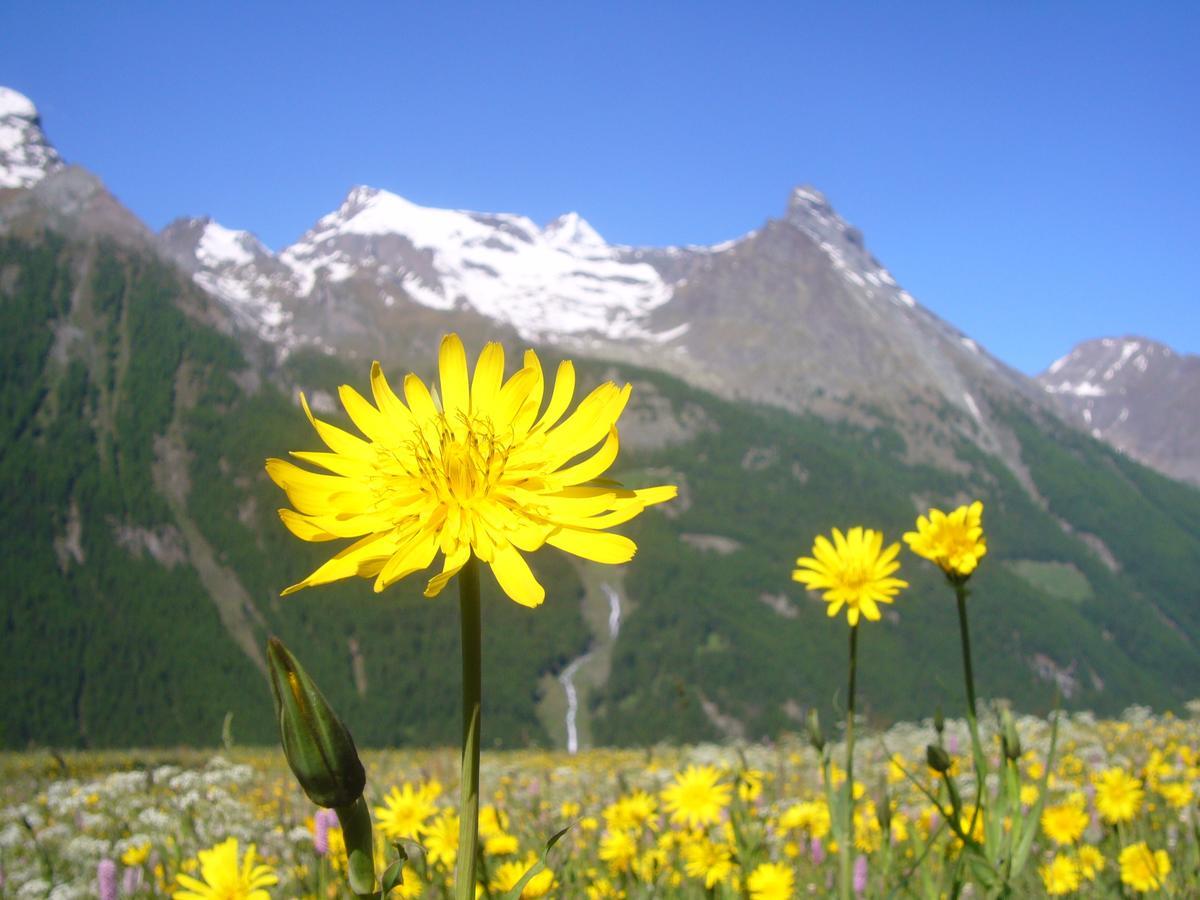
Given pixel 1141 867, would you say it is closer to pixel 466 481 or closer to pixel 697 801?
pixel 697 801

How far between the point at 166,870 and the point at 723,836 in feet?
9.12

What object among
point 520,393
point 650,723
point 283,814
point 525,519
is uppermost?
point 520,393

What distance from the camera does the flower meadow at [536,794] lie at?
1602mm

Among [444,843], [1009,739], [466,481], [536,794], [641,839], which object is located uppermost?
[466,481]

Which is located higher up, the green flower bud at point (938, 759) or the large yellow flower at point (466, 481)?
the large yellow flower at point (466, 481)

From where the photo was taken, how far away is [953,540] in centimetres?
349

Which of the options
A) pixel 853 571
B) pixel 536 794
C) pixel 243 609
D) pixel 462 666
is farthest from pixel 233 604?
pixel 462 666

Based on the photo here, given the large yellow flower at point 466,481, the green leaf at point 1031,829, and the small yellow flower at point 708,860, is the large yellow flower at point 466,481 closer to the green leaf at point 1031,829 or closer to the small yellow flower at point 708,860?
the green leaf at point 1031,829

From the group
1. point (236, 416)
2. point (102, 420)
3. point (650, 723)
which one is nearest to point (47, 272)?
point (102, 420)

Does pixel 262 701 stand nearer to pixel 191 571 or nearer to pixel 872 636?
pixel 191 571

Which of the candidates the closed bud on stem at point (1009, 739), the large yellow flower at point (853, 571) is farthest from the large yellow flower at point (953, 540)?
the closed bud on stem at point (1009, 739)

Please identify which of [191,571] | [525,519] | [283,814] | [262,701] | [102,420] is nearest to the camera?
[525,519]

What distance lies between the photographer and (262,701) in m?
141

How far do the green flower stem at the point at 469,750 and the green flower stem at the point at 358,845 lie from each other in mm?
174
